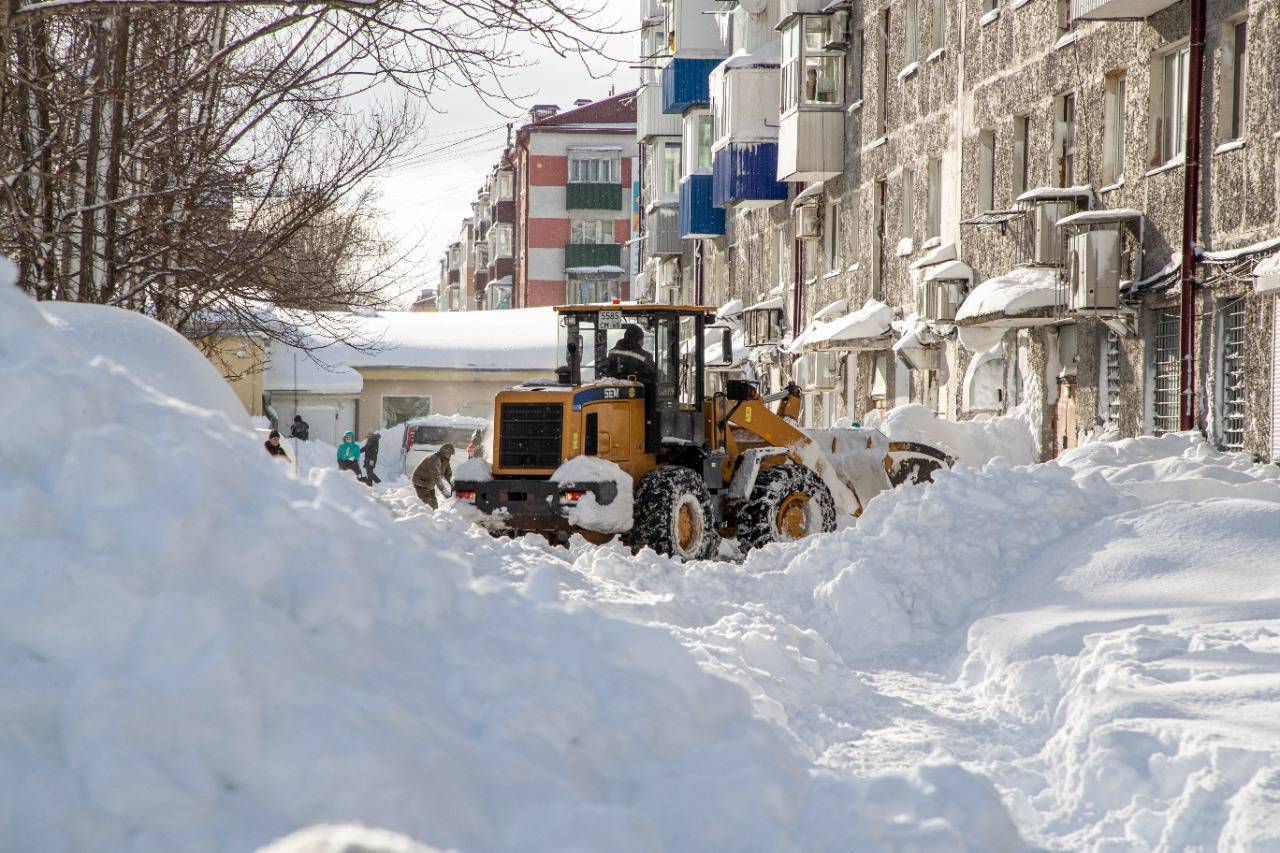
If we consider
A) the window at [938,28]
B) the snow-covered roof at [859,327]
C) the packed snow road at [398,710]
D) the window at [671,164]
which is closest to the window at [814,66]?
the window at [938,28]

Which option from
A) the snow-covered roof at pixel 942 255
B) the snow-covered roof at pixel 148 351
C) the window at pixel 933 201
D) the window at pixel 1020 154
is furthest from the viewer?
the window at pixel 933 201

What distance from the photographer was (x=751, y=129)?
31.2 m

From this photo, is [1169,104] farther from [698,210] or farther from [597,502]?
[698,210]

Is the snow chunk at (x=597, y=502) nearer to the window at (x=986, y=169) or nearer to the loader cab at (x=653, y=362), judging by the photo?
the loader cab at (x=653, y=362)

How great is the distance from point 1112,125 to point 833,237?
1169 cm

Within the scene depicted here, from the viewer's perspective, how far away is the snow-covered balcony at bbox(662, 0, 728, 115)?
3797 centimetres

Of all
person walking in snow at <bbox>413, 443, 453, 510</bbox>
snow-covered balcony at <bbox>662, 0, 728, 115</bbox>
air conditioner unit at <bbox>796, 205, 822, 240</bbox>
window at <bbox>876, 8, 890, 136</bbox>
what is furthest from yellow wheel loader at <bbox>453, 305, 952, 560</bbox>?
snow-covered balcony at <bbox>662, 0, 728, 115</bbox>

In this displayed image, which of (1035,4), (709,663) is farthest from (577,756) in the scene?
(1035,4)

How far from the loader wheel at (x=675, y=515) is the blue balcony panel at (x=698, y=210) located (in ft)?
77.5

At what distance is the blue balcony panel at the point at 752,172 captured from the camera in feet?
103

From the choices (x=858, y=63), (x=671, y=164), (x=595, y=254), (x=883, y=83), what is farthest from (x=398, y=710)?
(x=595, y=254)

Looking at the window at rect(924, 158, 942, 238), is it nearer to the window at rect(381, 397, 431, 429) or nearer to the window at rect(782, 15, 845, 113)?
the window at rect(782, 15, 845, 113)

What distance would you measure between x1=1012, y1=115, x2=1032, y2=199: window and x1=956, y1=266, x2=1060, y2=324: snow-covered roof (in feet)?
6.28

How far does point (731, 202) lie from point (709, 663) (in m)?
26.0
